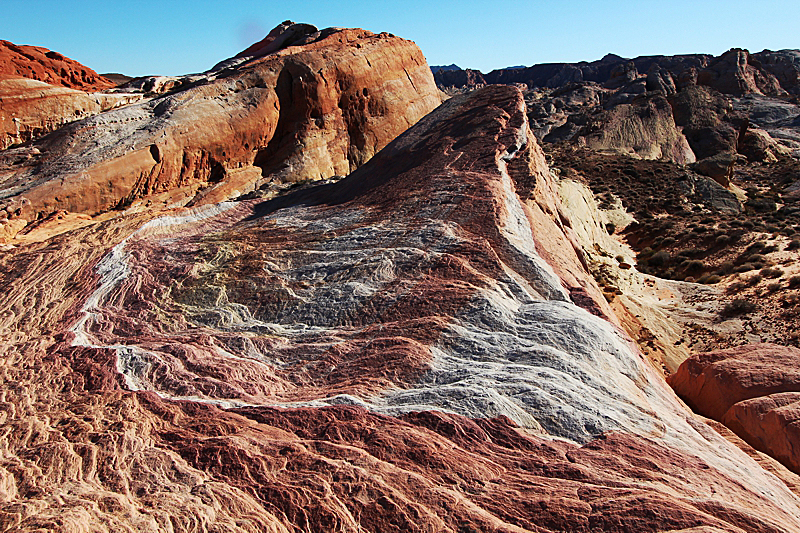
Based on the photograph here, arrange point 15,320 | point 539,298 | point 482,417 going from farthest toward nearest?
1. point 15,320
2. point 539,298
3. point 482,417

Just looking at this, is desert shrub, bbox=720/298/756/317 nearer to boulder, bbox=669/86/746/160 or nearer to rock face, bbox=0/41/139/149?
rock face, bbox=0/41/139/149

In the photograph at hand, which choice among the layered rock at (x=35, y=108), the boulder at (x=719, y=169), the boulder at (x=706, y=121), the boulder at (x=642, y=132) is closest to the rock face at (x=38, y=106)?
the layered rock at (x=35, y=108)

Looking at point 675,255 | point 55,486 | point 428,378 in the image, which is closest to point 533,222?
point 428,378

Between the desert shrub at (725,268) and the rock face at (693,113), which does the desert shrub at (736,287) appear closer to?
the desert shrub at (725,268)

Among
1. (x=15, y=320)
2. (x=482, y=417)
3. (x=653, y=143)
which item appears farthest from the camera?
(x=653, y=143)

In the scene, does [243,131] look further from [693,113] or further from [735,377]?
[693,113]

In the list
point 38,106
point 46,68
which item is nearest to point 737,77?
point 46,68

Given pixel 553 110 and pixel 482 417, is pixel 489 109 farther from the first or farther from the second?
pixel 553 110
